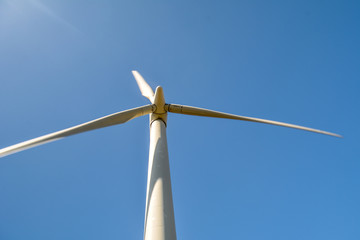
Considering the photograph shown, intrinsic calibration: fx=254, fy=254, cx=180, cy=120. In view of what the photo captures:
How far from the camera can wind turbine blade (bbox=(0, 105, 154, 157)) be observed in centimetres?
912

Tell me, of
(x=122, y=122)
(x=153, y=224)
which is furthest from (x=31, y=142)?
(x=153, y=224)

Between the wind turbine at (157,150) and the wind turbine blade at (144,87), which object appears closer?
the wind turbine at (157,150)

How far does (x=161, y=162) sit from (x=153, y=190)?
1.43 m

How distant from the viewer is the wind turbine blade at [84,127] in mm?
9125

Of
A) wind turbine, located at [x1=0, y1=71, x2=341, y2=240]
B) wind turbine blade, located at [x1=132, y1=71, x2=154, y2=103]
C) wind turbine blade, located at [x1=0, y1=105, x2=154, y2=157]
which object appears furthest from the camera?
wind turbine blade, located at [x1=132, y1=71, x2=154, y2=103]

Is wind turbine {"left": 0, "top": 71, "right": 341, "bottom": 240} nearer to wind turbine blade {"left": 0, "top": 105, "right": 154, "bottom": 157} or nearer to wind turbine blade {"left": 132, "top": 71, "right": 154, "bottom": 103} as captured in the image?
wind turbine blade {"left": 0, "top": 105, "right": 154, "bottom": 157}

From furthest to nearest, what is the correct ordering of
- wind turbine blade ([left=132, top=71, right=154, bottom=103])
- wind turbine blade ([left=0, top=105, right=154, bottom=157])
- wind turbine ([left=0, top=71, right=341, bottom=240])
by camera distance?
wind turbine blade ([left=132, top=71, right=154, bottom=103]) < wind turbine blade ([left=0, top=105, right=154, bottom=157]) < wind turbine ([left=0, top=71, right=341, bottom=240])

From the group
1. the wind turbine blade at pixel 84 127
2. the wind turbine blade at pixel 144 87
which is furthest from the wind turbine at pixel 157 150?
the wind turbine blade at pixel 144 87

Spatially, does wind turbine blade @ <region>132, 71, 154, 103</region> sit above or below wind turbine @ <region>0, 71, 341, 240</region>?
above

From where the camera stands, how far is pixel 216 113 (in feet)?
47.2

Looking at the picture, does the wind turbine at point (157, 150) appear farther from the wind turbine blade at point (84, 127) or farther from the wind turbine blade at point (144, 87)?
the wind turbine blade at point (144, 87)

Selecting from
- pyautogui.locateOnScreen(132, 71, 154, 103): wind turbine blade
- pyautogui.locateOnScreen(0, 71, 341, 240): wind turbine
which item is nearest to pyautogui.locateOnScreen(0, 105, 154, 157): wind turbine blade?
pyautogui.locateOnScreen(0, 71, 341, 240): wind turbine

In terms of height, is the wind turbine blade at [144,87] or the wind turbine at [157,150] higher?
the wind turbine blade at [144,87]

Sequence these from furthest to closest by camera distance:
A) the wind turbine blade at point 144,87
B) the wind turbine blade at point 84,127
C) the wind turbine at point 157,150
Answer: the wind turbine blade at point 144,87, the wind turbine blade at point 84,127, the wind turbine at point 157,150
